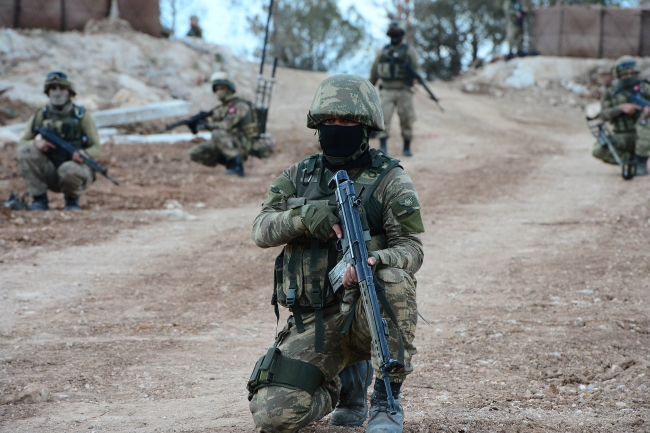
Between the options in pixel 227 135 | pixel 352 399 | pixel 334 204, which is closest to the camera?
pixel 334 204

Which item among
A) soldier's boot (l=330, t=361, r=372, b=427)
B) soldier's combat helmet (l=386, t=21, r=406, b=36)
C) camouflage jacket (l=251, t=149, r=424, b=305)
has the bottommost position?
soldier's boot (l=330, t=361, r=372, b=427)

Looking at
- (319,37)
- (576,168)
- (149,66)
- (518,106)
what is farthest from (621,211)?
(319,37)

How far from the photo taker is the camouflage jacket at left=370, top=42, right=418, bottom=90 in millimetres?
11656

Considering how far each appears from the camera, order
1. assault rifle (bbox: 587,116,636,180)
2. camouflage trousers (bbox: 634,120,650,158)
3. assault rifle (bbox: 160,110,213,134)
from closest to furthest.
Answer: camouflage trousers (bbox: 634,120,650,158)
assault rifle (bbox: 587,116,636,180)
assault rifle (bbox: 160,110,213,134)

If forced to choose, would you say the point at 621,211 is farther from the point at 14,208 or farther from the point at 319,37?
the point at 319,37

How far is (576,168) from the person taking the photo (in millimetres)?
11367

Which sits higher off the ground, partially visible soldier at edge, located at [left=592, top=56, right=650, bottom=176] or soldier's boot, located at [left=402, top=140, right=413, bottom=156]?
partially visible soldier at edge, located at [left=592, top=56, right=650, bottom=176]

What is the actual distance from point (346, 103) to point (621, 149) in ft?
26.1

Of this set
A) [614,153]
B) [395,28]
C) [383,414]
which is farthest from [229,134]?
[383,414]

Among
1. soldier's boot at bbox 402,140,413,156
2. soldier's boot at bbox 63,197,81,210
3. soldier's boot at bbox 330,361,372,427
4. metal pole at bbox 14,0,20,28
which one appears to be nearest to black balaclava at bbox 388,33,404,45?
soldier's boot at bbox 402,140,413,156

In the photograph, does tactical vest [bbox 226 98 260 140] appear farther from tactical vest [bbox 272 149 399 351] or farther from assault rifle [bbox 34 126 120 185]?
tactical vest [bbox 272 149 399 351]

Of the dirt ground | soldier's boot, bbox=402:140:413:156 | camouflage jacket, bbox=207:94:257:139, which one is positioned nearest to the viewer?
Result: the dirt ground

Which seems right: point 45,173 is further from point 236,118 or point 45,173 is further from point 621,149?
point 621,149

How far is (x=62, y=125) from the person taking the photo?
27.5 feet
